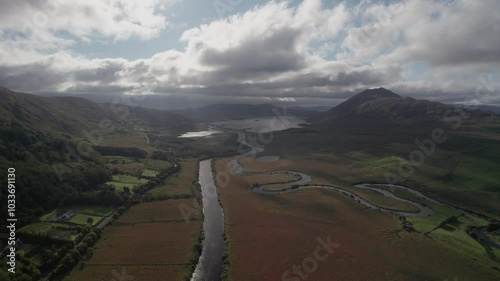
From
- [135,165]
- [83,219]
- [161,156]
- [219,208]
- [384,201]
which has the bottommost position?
[384,201]

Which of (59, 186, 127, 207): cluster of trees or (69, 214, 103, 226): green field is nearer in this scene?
(69, 214, 103, 226): green field

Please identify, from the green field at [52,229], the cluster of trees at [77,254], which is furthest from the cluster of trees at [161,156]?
the cluster of trees at [77,254]

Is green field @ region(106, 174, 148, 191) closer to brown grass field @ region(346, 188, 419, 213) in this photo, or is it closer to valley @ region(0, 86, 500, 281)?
valley @ region(0, 86, 500, 281)

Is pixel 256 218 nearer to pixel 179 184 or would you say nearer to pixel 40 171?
pixel 179 184

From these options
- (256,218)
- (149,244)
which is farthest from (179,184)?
(149,244)

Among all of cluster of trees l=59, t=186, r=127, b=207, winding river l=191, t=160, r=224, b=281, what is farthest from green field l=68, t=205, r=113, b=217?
winding river l=191, t=160, r=224, b=281

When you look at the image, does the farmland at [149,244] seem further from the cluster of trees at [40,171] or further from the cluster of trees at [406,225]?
the cluster of trees at [406,225]
